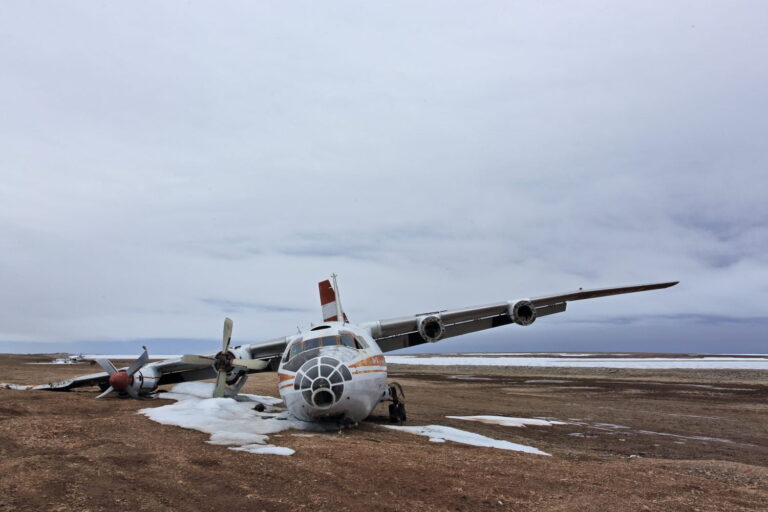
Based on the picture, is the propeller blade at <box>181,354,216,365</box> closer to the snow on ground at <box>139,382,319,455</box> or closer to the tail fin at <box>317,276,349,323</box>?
the snow on ground at <box>139,382,319,455</box>

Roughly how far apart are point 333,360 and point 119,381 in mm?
12041

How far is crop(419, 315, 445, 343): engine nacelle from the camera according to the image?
17.9m

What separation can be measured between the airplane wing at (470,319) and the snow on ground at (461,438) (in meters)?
4.64

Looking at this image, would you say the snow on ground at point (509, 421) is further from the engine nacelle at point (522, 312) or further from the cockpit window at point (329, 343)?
the cockpit window at point (329, 343)

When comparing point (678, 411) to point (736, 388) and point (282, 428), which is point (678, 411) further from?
point (282, 428)

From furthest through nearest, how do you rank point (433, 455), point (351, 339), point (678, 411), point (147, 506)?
point (678, 411) < point (351, 339) < point (433, 455) < point (147, 506)

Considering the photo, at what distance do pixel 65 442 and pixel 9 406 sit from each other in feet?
19.7

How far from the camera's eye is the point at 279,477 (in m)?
6.66

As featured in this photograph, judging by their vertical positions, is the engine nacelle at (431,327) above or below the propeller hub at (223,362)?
above

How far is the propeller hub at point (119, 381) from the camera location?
1864 cm

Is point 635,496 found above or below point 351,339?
below

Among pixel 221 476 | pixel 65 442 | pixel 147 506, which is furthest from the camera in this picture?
pixel 65 442

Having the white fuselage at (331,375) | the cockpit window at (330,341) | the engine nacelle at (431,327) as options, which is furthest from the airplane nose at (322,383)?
the engine nacelle at (431,327)

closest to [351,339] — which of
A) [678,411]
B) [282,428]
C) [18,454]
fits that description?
[282,428]
